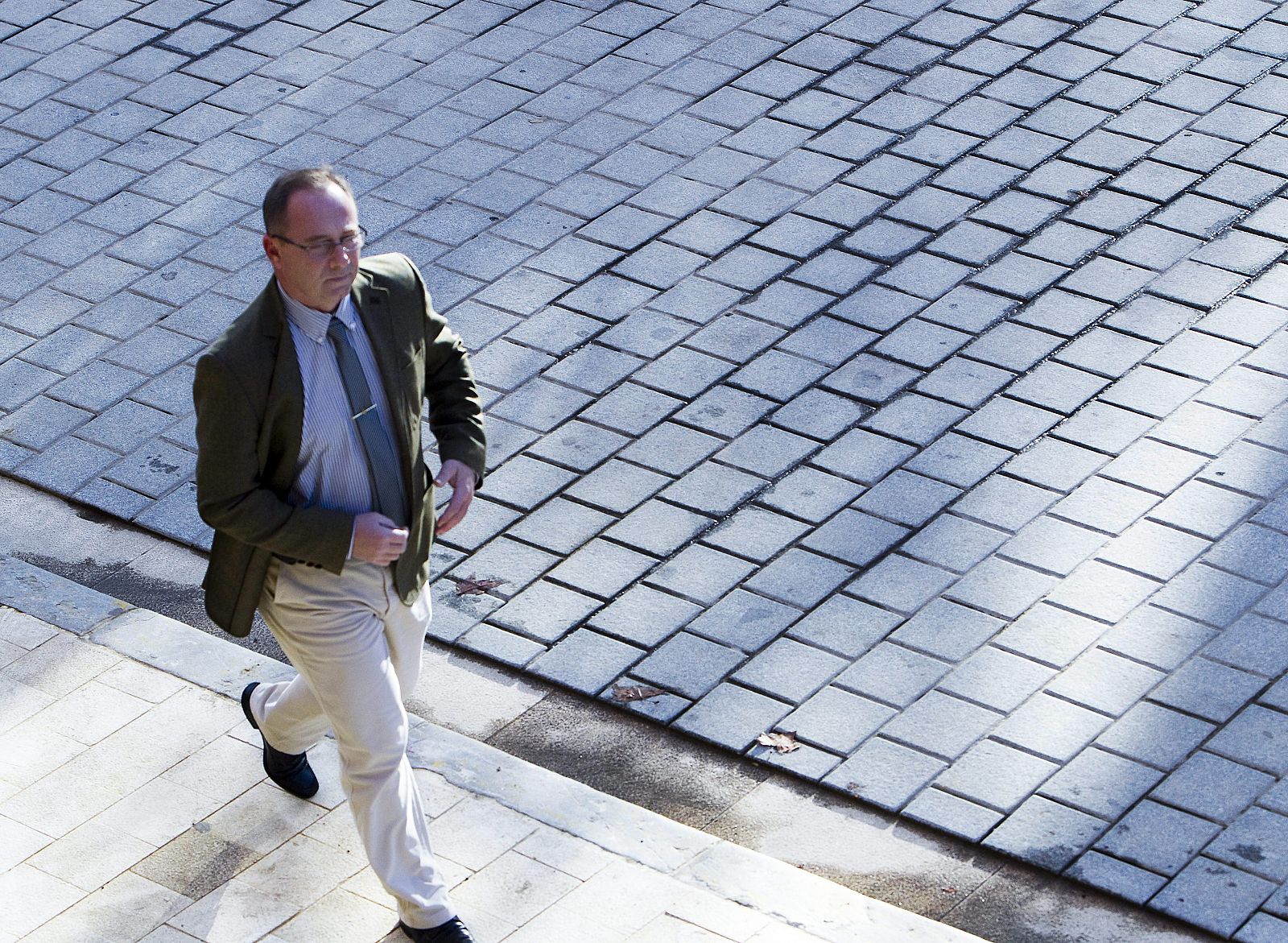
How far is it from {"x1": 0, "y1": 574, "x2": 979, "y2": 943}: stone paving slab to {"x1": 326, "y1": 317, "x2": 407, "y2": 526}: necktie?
112 centimetres

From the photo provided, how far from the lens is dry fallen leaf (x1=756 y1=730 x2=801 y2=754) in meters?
5.48

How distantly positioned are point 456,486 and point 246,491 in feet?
1.85

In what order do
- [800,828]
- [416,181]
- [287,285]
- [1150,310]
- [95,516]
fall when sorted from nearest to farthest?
1. [287,285]
2. [800,828]
3. [95,516]
4. [1150,310]
5. [416,181]

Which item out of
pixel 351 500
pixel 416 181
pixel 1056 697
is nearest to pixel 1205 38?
pixel 416 181

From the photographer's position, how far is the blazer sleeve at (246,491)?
4.27 m

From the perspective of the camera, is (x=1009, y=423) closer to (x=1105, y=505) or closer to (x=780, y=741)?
(x=1105, y=505)

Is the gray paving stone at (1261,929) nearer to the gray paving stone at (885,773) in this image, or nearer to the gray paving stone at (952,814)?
the gray paving stone at (952,814)

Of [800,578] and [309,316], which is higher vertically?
[309,316]

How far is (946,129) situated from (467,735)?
3.92 metres

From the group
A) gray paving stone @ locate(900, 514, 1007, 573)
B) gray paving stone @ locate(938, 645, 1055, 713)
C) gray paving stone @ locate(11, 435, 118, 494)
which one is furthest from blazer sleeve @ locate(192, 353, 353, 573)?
gray paving stone @ locate(11, 435, 118, 494)

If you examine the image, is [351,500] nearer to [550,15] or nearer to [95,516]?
[95,516]

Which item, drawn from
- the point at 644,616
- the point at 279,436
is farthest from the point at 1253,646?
the point at 279,436

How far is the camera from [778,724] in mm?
5570

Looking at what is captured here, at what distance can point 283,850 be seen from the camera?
510 centimetres
